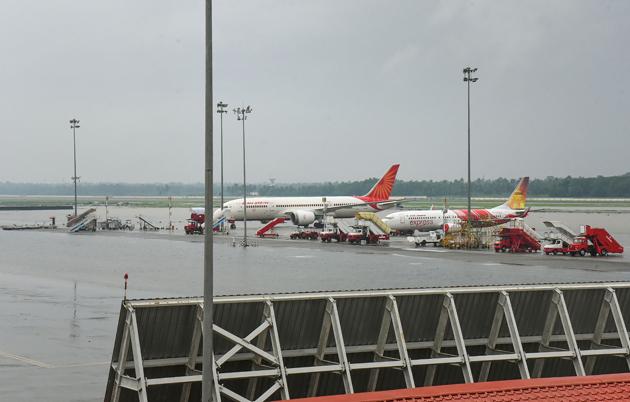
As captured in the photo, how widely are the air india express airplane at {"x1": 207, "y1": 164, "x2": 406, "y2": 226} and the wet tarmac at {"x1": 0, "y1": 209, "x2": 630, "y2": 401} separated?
1919cm

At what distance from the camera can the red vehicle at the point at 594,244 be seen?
7738 centimetres

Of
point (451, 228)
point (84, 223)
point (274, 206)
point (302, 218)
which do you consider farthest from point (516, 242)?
point (84, 223)

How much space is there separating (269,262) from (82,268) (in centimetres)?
1482

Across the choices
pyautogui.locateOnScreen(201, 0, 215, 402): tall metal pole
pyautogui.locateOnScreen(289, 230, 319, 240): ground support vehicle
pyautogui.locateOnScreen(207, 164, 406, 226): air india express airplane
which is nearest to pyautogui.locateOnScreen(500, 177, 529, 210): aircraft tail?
pyautogui.locateOnScreen(207, 164, 406, 226): air india express airplane

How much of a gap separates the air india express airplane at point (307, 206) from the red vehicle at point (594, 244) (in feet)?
142

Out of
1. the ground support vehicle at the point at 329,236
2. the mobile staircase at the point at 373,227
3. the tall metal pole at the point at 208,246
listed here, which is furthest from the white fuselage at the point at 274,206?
the tall metal pole at the point at 208,246

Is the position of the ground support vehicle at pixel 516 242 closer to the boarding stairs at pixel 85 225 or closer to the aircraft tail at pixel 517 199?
the aircraft tail at pixel 517 199

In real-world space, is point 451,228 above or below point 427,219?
below

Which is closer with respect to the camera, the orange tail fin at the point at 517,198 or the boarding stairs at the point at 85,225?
the orange tail fin at the point at 517,198

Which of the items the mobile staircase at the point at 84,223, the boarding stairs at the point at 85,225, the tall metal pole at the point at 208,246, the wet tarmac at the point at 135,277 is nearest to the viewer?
the tall metal pole at the point at 208,246

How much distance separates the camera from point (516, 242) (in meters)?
84.1

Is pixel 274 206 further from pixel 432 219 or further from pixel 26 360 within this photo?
pixel 26 360

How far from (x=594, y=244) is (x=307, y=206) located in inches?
2238

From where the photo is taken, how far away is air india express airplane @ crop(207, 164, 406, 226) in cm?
12256
